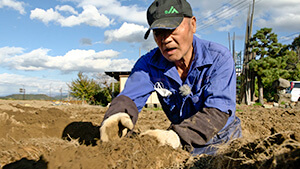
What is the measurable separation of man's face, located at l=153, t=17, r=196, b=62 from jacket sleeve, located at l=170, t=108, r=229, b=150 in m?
0.61

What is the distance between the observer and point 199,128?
1653mm

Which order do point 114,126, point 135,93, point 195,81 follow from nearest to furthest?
1. point 114,126
2. point 195,81
3. point 135,93

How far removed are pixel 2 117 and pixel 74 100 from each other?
50.0 ft

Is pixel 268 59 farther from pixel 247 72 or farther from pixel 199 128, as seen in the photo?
pixel 199 128

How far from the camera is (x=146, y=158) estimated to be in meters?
1.39

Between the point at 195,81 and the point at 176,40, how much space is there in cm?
41

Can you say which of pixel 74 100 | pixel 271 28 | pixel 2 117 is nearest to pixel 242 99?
pixel 271 28

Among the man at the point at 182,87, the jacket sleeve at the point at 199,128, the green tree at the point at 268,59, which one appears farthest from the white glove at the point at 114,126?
the green tree at the point at 268,59

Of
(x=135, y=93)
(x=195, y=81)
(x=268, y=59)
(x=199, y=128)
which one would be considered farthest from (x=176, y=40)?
(x=268, y=59)

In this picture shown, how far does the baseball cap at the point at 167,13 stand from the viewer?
6.28 ft

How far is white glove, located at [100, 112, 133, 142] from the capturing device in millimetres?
1810

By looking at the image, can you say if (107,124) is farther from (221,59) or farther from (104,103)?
(104,103)

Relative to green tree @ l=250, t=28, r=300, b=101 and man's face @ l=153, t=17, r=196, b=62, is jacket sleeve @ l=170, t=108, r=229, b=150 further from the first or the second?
green tree @ l=250, t=28, r=300, b=101

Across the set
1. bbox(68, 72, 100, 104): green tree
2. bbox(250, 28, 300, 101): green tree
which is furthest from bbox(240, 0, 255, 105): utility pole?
bbox(68, 72, 100, 104): green tree
